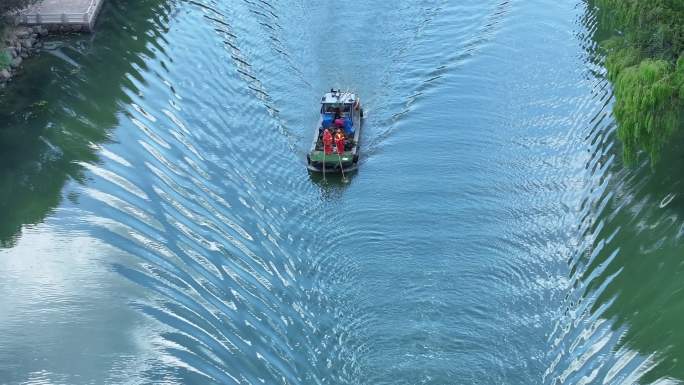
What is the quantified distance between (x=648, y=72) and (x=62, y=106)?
2673cm

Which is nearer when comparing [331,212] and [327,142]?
[331,212]

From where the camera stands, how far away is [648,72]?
112ft

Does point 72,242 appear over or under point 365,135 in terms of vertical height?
under

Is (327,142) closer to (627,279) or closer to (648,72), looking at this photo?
(648,72)

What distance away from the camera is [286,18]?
53.0 metres

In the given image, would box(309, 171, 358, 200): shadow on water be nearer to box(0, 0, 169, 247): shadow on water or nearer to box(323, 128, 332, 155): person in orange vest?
box(323, 128, 332, 155): person in orange vest

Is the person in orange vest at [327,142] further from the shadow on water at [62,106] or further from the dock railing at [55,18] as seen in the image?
the dock railing at [55,18]

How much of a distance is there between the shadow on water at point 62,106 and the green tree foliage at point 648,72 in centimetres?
2179

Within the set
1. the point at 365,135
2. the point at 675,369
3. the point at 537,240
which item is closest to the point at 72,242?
the point at 365,135

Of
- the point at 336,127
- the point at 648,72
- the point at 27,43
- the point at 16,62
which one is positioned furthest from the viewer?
the point at 27,43

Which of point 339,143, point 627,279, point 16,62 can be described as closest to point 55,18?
point 16,62

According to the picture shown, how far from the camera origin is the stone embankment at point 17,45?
47.1 meters

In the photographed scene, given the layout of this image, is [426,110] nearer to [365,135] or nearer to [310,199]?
[365,135]

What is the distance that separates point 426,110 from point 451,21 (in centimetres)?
983
